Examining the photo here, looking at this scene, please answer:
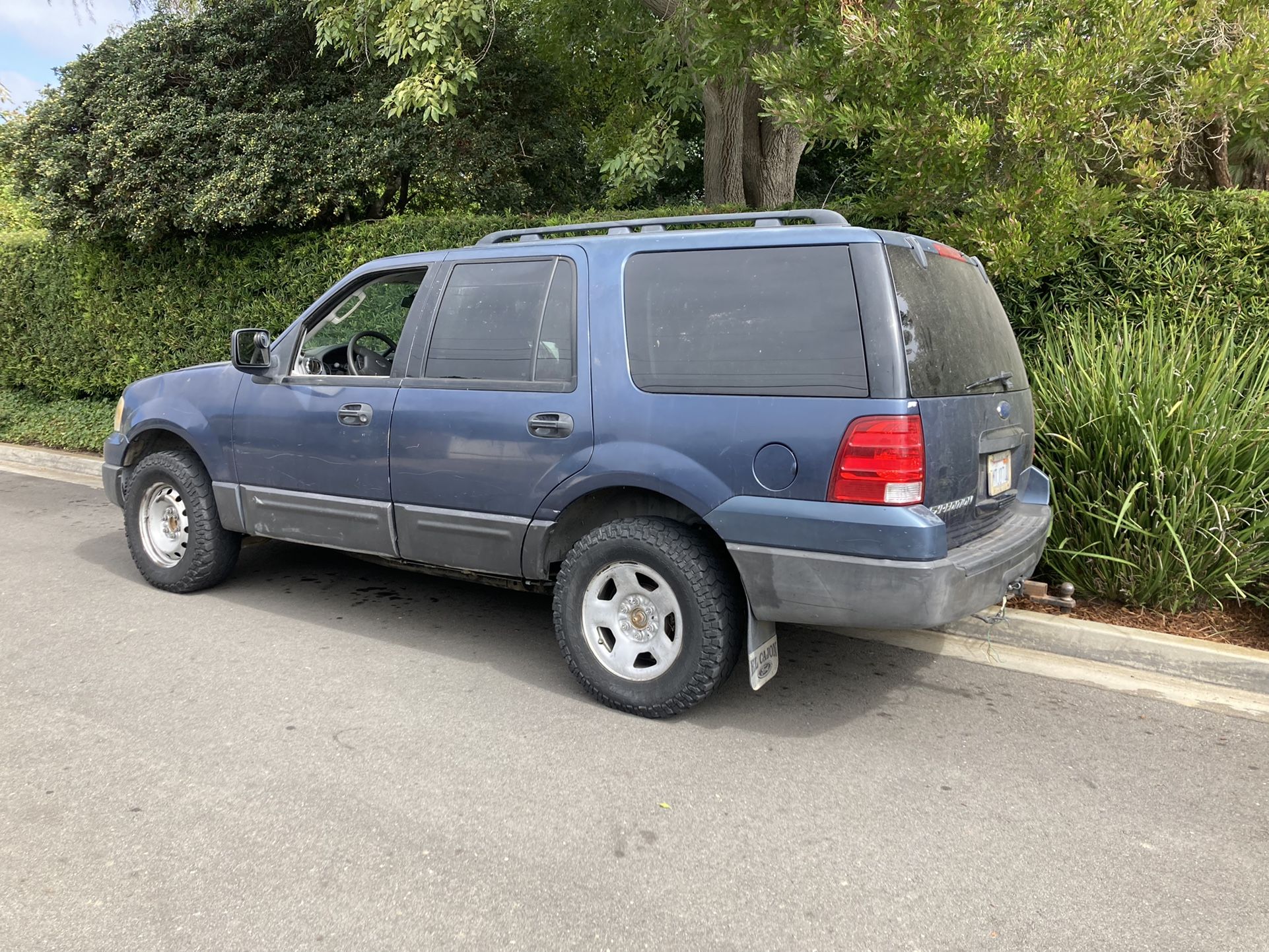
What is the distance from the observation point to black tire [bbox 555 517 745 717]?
149 inches

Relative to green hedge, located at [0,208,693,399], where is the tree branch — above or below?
above

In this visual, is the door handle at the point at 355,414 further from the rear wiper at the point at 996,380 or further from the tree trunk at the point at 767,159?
the tree trunk at the point at 767,159

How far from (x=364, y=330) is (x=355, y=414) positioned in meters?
0.75

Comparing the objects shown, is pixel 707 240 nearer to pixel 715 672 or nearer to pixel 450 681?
pixel 715 672

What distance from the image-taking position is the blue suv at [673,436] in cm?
351

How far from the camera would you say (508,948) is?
8.33 feet

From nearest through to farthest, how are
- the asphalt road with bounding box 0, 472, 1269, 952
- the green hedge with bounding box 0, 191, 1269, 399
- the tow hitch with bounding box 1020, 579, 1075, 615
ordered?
the asphalt road with bounding box 0, 472, 1269, 952, the tow hitch with bounding box 1020, 579, 1075, 615, the green hedge with bounding box 0, 191, 1269, 399

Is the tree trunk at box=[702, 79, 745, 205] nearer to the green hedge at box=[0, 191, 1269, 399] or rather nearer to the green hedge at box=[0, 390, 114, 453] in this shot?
the green hedge at box=[0, 191, 1269, 399]

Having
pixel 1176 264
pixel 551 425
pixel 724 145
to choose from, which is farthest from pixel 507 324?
pixel 724 145

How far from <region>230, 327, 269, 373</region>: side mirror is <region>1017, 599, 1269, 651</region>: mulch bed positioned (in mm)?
4218

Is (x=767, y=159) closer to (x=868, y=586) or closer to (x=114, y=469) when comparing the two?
(x=114, y=469)

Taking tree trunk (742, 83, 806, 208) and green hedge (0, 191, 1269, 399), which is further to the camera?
tree trunk (742, 83, 806, 208)

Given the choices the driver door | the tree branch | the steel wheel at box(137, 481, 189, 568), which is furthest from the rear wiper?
the tree branch

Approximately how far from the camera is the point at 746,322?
3.74 metres
